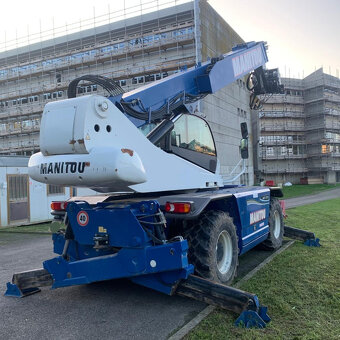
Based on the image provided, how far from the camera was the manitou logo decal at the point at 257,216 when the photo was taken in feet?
20.5

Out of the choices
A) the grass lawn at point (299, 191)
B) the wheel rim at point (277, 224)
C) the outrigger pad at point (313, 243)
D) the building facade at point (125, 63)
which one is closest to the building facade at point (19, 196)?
the wheel rim at point (277, 224)

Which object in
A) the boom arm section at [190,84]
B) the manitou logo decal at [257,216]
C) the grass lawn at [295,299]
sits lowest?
the grass lawn at [295,299]

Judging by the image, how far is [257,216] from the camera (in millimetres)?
6559

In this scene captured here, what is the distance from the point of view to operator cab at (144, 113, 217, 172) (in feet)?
17.2

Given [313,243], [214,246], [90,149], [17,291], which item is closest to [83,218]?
[90,149]

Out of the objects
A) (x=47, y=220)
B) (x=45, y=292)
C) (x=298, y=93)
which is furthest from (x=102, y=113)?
(x=298, y=93)

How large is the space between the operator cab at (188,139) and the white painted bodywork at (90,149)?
66 centimetres

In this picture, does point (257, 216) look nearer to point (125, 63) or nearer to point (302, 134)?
point (125, 63)

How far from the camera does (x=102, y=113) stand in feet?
13.4

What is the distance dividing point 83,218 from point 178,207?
135 cm

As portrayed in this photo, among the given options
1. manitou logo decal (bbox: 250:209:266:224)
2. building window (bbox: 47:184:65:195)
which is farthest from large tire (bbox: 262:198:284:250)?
building window (bbox: 47:184:65:195)

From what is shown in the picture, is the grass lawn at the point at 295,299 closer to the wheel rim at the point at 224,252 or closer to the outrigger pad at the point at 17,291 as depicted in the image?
the wheel rim at the point at 224,252

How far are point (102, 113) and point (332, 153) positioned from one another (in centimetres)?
5766

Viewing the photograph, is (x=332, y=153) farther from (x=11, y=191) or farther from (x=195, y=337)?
(x=195, y=337)
